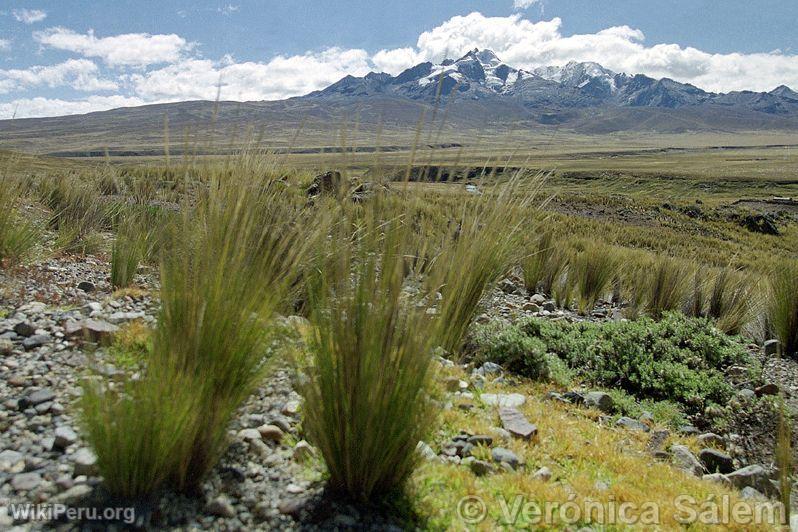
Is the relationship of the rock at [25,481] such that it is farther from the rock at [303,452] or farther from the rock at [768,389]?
the rock at [768,389]

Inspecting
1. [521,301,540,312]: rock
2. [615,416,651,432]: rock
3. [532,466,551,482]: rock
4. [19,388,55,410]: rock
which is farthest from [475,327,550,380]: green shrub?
[19,388,55,410]: rock

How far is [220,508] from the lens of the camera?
5.92 ft

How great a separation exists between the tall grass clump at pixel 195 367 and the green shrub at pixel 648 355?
2.49 m

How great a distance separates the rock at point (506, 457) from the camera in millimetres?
2465

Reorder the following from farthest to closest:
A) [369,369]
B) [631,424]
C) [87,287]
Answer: [87,287]
[631,424]
[369,369]

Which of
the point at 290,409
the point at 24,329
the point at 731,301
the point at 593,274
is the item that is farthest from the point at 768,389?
the point at 24,329

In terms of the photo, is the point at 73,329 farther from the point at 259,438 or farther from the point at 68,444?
the point at 259,438

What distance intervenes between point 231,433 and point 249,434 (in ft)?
0.25

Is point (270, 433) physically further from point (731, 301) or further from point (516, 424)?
point (731, 301)

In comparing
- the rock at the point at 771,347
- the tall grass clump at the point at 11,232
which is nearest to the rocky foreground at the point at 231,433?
the tall grass clump at the point at 11,232

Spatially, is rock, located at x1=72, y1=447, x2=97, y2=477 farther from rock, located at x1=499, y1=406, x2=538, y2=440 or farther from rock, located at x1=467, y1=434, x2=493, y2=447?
rock, located at x1=499, y1=406, x2=538, y2=440

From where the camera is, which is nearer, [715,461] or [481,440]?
[481,440]

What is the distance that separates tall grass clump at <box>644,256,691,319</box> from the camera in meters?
6.32

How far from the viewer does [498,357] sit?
4.08 m
